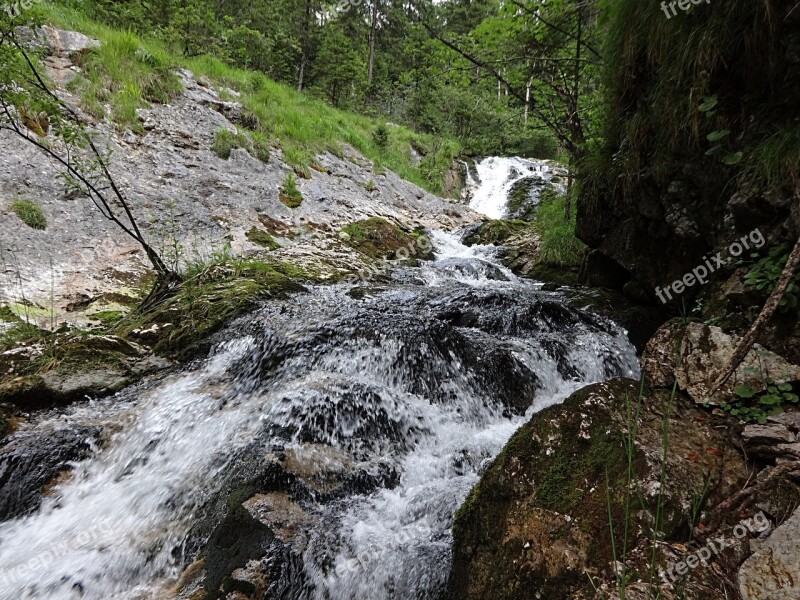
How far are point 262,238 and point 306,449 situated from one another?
5384 mm

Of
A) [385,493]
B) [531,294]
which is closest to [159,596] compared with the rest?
[385,493]

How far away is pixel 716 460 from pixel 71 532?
3.82 metres

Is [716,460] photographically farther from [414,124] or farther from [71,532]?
[414,124]

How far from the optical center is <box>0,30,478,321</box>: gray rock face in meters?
5.11

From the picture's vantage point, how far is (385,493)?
2811 millimetres

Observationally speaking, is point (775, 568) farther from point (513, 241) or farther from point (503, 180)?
point (503, 180)

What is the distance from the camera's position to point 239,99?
10773mm

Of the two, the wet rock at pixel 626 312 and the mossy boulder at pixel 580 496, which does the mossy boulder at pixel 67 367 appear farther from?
the wet rock at pixel 626 312

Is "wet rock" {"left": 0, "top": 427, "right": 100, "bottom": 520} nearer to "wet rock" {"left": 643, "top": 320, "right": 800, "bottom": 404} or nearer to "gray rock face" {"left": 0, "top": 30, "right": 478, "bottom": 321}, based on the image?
"gray rock face" {"left": 0, "top": 30, "right": 478, "bottom": 321}

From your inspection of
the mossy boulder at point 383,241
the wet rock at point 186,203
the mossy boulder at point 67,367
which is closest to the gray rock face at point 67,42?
the wet rock at point 186,203

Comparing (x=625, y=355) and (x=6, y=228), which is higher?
(x=6, y=228)

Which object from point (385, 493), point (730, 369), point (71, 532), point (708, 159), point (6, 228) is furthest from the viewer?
point (6, 228)

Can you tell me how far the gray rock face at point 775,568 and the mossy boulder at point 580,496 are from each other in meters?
0.26

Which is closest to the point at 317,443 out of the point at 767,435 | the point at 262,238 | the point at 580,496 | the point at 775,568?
the point at 580,496
